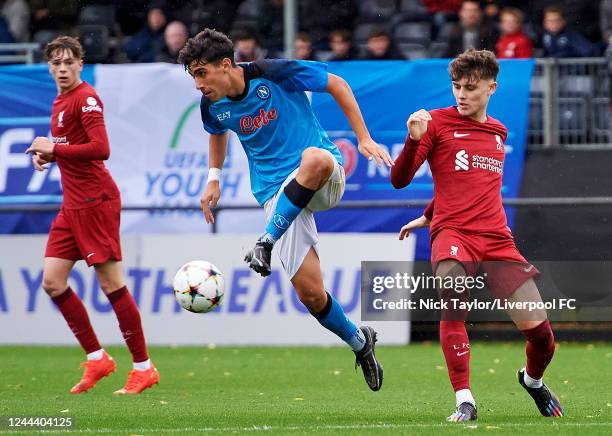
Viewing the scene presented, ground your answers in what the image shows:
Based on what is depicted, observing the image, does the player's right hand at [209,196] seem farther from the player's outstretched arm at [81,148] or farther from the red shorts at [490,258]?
the red shorts at [490,258]

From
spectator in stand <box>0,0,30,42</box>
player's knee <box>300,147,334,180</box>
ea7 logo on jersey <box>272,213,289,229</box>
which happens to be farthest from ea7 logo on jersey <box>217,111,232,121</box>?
spectator in stand <box>0,0,30,42</box>

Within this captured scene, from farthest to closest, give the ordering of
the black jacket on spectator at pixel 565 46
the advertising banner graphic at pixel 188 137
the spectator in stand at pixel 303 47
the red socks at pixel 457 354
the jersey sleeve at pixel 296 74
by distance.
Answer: the spectator in stand at pixel 303 47 < the black jacket on spectator at pixel 565 46 < the advertising banner graphic at pixel 188 137 < the jersey sleeve at pixel 296 74 < the red socks at pixel 457 354

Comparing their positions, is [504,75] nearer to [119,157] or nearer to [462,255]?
[119,157]

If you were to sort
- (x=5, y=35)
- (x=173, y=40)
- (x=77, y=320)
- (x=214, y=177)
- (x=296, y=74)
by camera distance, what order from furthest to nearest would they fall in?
(x=5, y=35) < (x=173, y=40) < (x=77, y=320) < (x=214, y=177) < (x=296, y=74)

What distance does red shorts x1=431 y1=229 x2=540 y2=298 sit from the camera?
22.6ft

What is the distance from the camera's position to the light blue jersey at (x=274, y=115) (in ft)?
25.5

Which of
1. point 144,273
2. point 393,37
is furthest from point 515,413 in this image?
point 393,37

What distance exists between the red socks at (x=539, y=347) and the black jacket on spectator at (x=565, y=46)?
6775 mm

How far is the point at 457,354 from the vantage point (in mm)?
6871

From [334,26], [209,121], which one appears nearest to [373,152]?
[209,121]

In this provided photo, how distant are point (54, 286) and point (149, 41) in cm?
622

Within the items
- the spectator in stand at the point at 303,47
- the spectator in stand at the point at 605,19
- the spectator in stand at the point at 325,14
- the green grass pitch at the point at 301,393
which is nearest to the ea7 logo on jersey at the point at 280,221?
the green grass pitch at the point at 301,393

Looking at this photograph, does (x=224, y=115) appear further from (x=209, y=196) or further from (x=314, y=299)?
(x=314, y=299)

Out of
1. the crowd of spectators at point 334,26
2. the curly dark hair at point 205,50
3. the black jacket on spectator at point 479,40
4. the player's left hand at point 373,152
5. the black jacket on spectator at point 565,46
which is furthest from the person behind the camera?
the black jacket on spectator at point 479,40
